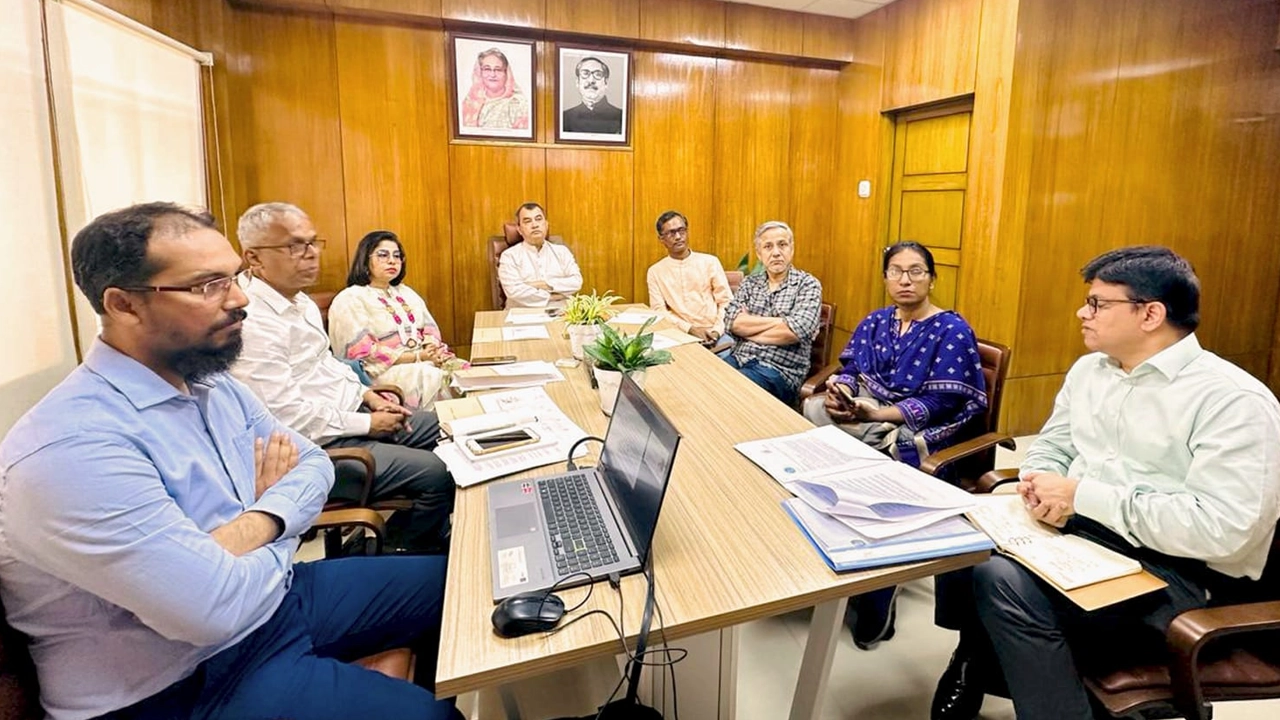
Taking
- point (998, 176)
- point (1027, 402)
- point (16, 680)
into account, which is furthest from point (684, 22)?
point (16, 680)

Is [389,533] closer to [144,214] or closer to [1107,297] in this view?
[144,214]

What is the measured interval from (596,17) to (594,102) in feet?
1.74

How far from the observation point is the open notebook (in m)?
1.14

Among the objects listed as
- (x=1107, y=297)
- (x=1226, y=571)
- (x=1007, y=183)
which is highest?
(x=1007, y=183)

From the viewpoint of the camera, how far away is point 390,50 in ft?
13.6

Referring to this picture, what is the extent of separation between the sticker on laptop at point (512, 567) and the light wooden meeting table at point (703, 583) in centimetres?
3

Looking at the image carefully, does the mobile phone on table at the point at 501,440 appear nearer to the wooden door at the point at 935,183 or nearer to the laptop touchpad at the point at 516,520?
the laptop touchpad at the point at 516,520

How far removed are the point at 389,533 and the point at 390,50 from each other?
10.9 feet

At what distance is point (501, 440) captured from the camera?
1585mm

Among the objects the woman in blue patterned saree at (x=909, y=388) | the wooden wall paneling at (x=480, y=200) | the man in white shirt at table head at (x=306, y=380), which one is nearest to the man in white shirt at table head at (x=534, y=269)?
the wooden wall paneling at (x=480, y=200)

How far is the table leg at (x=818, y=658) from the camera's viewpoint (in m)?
1.30

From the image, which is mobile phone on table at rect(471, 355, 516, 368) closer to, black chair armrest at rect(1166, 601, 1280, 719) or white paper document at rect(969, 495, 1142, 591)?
white paper document at rect(969, 495, 1142, 591)

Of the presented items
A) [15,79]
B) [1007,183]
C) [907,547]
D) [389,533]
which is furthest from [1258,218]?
[15,79]

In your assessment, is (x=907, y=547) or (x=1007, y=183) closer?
(x=907, y=547)
